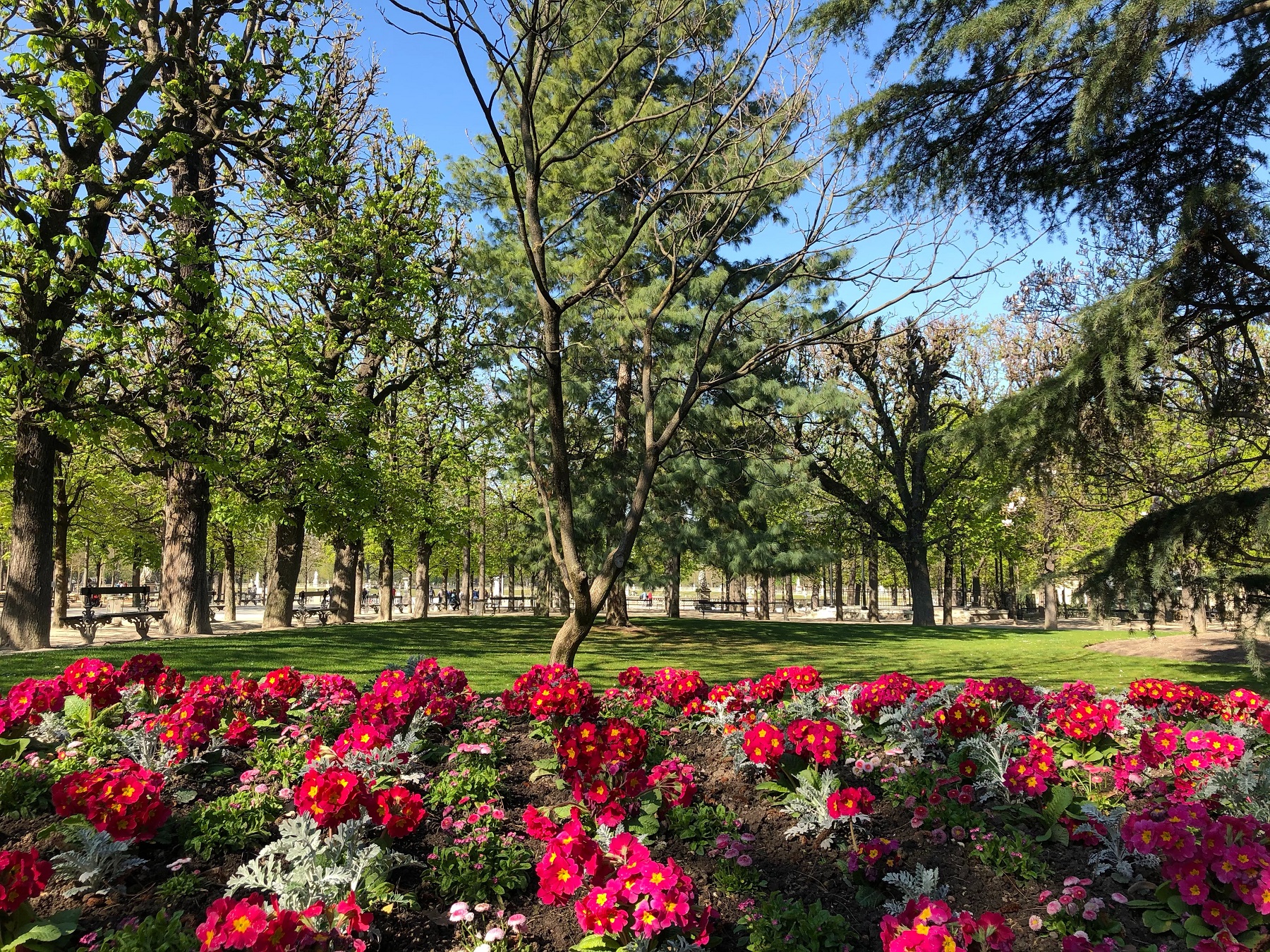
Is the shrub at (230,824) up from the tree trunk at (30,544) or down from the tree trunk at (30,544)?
down

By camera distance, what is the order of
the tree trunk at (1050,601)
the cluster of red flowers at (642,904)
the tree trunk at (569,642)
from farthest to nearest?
the tree trunk at (1050,601) → the tree trunk at (569,642) → the cluster of red flowers at (642,904)

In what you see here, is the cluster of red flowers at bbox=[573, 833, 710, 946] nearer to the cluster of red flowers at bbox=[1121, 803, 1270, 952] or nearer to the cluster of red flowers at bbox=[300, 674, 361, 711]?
the cluster of red flowers at bbox=[1121, 803, 1270, 952]

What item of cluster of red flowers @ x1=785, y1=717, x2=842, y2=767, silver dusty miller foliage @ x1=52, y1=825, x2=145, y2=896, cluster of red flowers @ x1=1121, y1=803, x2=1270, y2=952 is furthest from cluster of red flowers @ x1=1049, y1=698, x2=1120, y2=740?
silver dusty miller foliage @ x1=52, y1=825, x2=145, y2=896

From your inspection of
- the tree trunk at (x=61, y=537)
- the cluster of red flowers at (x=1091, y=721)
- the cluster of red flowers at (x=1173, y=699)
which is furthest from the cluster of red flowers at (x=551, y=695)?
the tree trunk at (x=61, y=537)

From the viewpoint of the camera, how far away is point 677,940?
2625 millimetres

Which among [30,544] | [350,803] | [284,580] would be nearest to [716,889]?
[350,803]

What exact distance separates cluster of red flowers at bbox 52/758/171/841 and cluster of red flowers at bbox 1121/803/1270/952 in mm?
3762

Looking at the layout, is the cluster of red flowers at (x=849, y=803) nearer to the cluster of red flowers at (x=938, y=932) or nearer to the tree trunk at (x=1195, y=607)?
the cluster of red flowers at (x=938, y=932)

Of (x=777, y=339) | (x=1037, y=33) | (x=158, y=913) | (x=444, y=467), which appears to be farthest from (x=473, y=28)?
(x=444, y=467)

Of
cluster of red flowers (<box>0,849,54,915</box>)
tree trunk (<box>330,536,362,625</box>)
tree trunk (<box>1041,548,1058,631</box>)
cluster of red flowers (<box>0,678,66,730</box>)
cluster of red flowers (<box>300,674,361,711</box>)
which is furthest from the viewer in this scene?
tree trunk (<box>1041,548,1058,631</box>)

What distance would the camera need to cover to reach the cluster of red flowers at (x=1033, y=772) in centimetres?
354

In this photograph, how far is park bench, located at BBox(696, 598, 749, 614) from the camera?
35.6m

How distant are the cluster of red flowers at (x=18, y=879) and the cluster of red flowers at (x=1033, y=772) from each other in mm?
3799

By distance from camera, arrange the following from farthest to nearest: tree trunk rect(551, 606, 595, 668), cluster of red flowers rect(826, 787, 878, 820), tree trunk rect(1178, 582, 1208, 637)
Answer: tree trunk rect(1178, 582, 1208, 637), tree trunk rect(551, 606, 595, 668), cluster of red flowers rect(826, 787, 878, 820)
